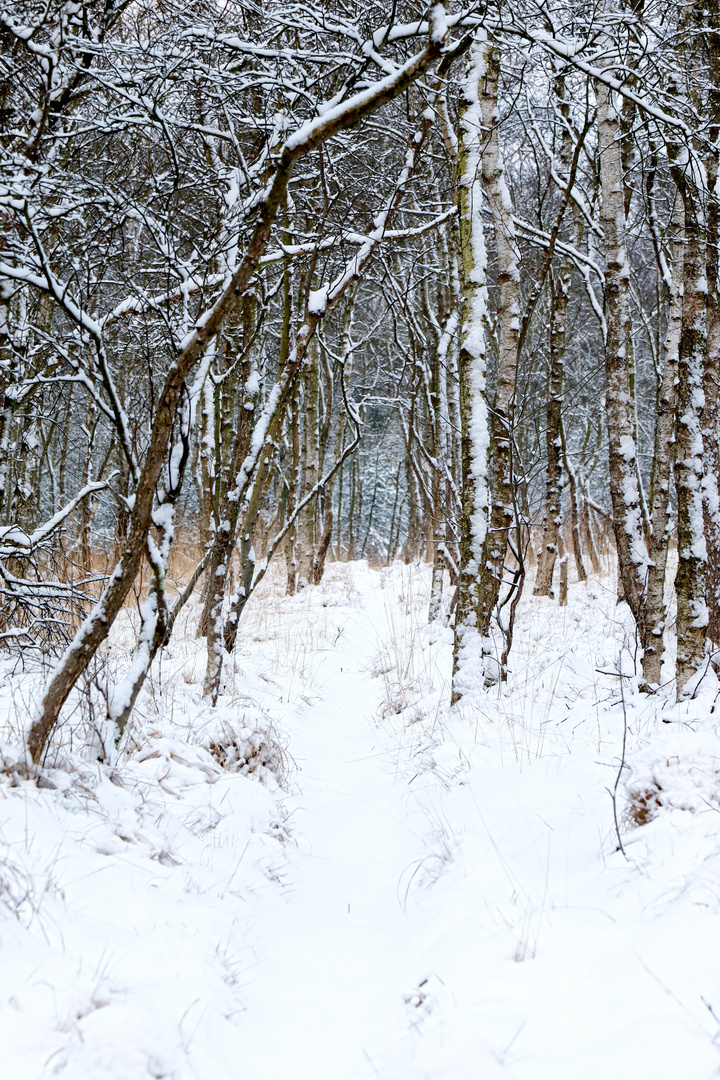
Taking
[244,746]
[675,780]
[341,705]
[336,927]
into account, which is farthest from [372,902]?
[341,705]

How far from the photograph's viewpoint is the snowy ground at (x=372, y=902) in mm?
1452

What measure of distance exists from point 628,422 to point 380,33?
282 centimetres

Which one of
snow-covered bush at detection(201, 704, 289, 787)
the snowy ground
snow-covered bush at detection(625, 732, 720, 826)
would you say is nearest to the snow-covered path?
the snowy ground

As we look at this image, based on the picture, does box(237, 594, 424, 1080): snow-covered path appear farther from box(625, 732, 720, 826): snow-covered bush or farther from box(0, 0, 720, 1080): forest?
box(625, 732, 720, 826): snow-covered bush

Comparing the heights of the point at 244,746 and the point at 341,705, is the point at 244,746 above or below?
above

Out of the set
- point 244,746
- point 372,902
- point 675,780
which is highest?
point 675,780

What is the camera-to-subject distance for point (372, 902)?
2.68m

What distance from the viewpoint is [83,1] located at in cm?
405

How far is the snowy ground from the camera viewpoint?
A: 1452 millimetres

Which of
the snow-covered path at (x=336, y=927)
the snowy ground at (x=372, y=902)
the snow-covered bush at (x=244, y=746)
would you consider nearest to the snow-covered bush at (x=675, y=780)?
the snowy ground at (x=372, y=902)

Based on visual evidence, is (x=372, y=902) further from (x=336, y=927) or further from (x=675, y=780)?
(x=675, y=780)

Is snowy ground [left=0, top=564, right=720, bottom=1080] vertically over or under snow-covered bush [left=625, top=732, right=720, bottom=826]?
under

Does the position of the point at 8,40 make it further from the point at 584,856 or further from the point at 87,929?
the point at 584,856

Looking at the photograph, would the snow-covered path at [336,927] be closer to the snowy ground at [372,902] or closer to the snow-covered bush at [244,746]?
the snowy ground at [372,902]
